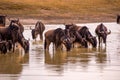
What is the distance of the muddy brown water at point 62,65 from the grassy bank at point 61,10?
144ft

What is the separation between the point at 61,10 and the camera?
82312 mm

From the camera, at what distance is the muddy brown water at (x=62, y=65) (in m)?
16.8

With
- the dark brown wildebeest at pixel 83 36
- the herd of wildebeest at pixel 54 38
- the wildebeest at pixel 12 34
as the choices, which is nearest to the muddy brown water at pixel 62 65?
the herd of wildebeest at pixel 54 38

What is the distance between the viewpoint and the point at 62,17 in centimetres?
7438

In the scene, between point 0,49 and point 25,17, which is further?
point 25,17

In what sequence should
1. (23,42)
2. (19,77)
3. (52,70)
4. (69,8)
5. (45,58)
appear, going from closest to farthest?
(19,77), (52,70), (45,58), (23,42), (69,8)

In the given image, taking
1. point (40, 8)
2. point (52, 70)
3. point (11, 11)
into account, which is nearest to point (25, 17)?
point (11, 11)

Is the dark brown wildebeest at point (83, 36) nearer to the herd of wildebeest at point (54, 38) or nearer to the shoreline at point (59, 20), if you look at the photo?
the herd of wildebeest at point (54, 38)

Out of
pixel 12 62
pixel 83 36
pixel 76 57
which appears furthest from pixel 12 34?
pixel 83 36

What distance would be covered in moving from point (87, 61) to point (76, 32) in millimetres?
7064

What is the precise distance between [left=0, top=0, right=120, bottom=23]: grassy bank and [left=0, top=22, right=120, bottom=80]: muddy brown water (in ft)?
144

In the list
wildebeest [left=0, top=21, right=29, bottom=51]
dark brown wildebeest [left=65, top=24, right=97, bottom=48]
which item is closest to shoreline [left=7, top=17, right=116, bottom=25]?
dark brown wildebeest [left=65, top=24, right=97, bottom=48]

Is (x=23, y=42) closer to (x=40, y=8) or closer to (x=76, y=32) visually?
(x=76, y=32)

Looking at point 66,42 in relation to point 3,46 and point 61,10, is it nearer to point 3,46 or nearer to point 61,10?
point 3,46
